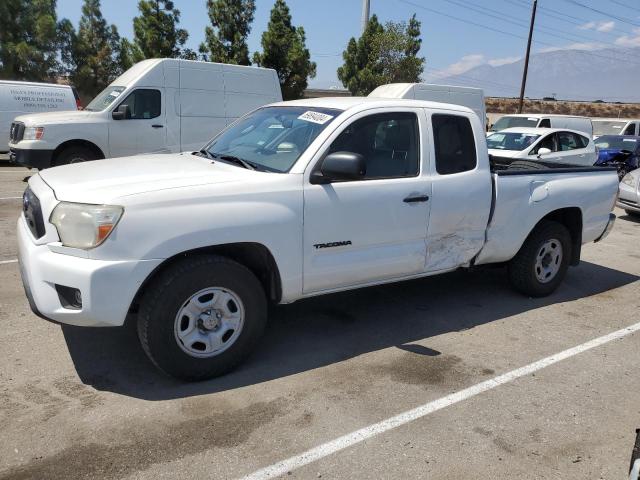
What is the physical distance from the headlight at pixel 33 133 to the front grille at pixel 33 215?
7.12 m

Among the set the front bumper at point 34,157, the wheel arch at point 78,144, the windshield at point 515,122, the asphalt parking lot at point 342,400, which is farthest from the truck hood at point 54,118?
the windshield at point 515,122

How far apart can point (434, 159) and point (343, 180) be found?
0.94 metres

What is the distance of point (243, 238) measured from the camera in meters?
3.56

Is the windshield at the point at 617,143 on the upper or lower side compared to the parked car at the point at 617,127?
lower

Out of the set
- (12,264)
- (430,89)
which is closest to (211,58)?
(430,89)

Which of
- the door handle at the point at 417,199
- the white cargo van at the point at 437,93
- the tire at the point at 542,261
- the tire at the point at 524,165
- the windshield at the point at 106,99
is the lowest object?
the tire at the point at 542,261

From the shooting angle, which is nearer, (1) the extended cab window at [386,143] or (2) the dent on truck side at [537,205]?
(1) the extended cab window at [386,143]

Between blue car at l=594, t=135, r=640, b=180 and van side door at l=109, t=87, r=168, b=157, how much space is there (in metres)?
11.9

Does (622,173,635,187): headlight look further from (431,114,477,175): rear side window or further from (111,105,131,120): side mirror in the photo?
(111,105,131,120): side mirror

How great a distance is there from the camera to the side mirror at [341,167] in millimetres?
3742

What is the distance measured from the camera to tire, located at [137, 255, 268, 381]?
3.39m

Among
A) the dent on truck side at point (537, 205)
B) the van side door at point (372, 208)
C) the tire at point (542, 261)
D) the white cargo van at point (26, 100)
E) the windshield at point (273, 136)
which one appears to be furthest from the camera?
the white cargo van at point (26, 100)

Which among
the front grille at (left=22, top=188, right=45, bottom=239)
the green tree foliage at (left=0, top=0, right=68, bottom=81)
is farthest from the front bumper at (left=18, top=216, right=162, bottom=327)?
the green tree foliage at (left=0, top=0, right=68, bottom=81)

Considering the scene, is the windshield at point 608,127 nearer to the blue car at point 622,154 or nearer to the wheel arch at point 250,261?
the blue car at point 622,154
